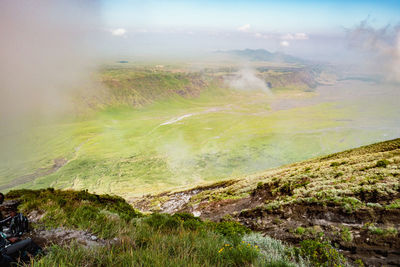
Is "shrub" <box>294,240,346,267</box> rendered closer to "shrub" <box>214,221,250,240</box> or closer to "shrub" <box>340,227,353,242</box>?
"shrub" <box>214,221,250,240</box>

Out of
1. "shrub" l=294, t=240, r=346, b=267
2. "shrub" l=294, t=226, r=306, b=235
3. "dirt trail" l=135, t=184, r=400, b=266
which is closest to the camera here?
"shrub" l=294, t=240, r=346, b=267

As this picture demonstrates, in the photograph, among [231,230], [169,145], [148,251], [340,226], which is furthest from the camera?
[169,145]

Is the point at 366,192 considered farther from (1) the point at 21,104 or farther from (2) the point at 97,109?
(1) the point at 21,104

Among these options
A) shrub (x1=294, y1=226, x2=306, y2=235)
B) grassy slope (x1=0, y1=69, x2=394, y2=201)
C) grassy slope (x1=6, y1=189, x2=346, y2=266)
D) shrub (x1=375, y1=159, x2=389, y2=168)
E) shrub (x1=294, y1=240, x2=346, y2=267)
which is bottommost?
grassy slope (x1=0, y1=69, x2=394, y2=201)

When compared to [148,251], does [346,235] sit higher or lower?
lower

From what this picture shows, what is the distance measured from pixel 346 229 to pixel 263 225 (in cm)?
368

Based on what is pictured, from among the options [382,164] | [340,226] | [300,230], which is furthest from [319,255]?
[382,164]

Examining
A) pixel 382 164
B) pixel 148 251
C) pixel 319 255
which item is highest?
pixel 148 251

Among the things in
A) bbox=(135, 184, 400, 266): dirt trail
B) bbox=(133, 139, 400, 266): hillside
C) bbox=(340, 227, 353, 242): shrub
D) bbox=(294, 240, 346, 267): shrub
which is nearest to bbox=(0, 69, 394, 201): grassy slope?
bbox=(133, 139, 400, 266): hillside

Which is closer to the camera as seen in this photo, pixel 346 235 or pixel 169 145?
pixel 346 235

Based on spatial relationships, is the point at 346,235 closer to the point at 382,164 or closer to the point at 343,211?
the point at 343,211

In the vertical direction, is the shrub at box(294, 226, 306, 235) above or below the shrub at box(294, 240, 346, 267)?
below

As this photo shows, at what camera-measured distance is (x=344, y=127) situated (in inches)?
4879

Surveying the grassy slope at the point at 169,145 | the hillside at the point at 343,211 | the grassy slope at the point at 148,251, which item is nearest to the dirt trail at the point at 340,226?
the hillside at the point at 343,211
